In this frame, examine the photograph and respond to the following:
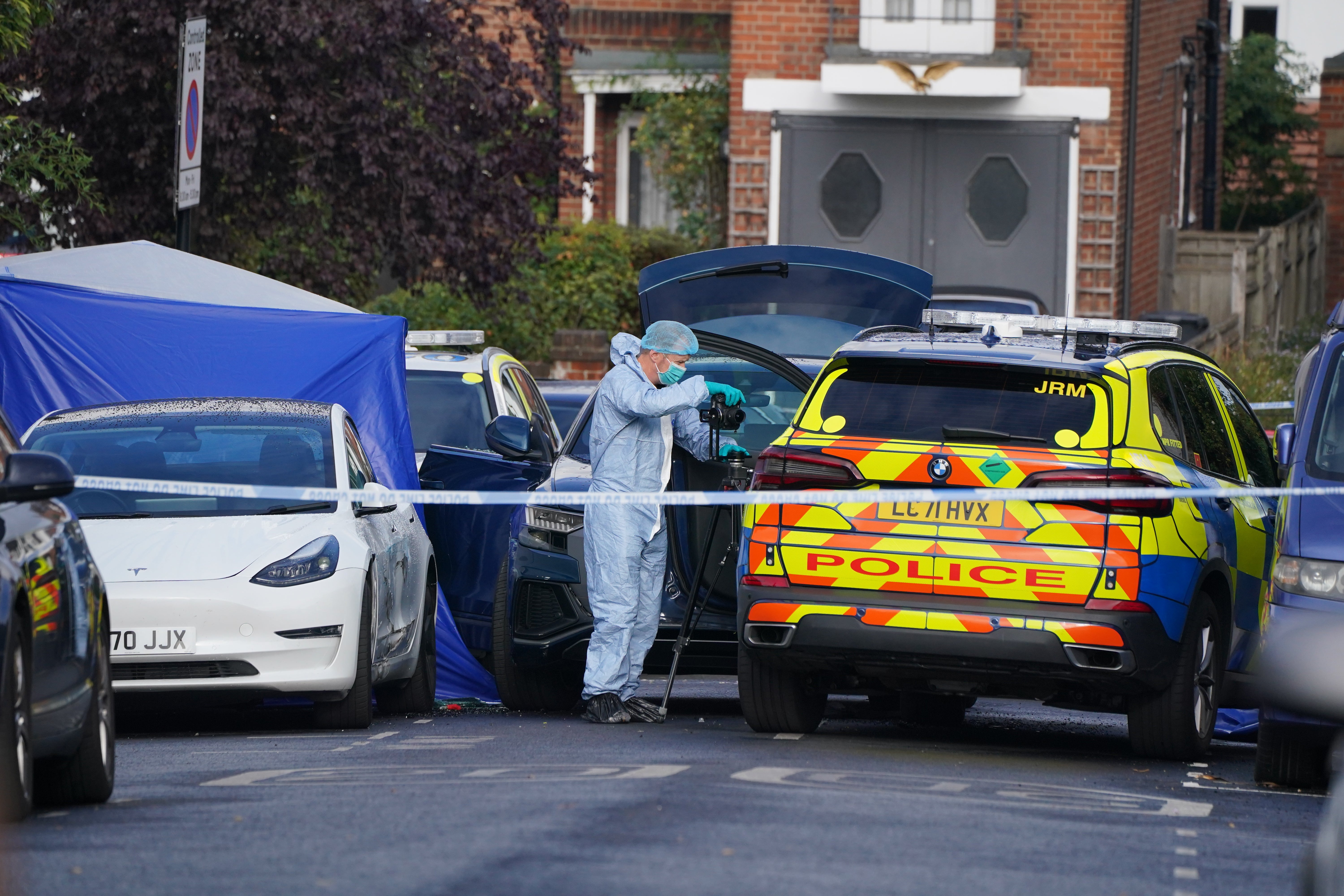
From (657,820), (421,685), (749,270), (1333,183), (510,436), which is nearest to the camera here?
(657,820)

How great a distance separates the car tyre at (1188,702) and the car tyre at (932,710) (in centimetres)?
184

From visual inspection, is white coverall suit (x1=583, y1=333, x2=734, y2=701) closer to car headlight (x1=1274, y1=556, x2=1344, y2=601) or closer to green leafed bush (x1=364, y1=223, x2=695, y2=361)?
car headlight (x1=1274, y1=556, x2=1344, y2=601)

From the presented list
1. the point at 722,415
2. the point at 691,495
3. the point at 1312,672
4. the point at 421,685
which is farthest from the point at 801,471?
the point at 1312,672

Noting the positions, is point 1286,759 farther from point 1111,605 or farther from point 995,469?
point 995,469

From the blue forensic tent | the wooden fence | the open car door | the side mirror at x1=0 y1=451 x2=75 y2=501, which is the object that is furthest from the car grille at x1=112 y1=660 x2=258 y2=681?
the wooden fence

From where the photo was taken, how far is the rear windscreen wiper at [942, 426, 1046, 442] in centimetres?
817

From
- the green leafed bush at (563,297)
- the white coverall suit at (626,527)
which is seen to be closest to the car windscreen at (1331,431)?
the white coverall suit at (626,527)

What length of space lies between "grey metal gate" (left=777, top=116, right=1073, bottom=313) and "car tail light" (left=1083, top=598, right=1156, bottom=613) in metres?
14.9

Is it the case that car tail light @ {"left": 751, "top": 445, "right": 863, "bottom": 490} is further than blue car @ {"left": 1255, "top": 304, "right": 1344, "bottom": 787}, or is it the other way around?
car tail light @ {"left": 751, "top": 445, "right": 863, "bottom": 490}

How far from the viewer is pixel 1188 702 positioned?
8.34 m

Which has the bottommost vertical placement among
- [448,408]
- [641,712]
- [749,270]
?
[641,712]

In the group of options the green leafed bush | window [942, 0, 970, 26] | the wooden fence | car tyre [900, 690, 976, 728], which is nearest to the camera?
car tyre [900, 690, 976, 728]

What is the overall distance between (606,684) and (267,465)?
6.13ft

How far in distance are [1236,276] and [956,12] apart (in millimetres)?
4470
